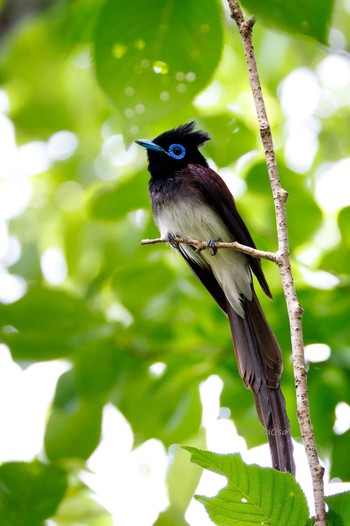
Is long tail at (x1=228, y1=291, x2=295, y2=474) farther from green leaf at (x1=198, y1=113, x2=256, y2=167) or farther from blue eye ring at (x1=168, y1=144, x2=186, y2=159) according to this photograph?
blue eye ring at (x1=168, y1=144, x2=186, y2=159)

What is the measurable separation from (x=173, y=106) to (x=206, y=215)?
124cm

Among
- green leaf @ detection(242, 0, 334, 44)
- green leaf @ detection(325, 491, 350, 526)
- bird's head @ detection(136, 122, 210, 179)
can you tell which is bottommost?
green leaf @ detection(325, 491, 350, 526)

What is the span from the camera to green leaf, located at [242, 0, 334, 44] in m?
1.99

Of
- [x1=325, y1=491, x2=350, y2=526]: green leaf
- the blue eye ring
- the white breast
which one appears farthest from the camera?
the blue eye ring

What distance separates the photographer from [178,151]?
3.84 m

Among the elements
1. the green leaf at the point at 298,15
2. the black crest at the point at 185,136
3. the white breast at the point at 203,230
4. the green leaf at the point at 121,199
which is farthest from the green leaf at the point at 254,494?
the black crest at the point at 185,136

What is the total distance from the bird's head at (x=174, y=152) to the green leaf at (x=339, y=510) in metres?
2.36

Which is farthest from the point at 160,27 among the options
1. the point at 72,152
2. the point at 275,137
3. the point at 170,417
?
the point at 72,152

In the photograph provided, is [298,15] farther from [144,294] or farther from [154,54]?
[144,294]

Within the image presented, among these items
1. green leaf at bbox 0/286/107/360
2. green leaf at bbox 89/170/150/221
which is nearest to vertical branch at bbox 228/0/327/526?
green leaf at bbox 0/286/107/360

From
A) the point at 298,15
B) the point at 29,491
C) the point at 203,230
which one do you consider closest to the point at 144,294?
the point at 203,230

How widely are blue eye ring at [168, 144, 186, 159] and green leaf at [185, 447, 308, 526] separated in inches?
95.6

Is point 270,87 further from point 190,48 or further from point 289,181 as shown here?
point 190,48

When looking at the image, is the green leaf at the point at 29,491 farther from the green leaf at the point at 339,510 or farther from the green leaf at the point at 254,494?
the green leaf at the point at 339,510
